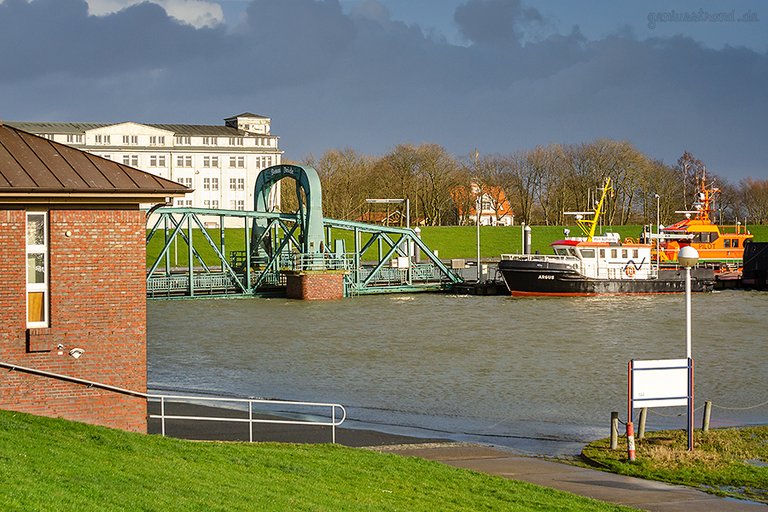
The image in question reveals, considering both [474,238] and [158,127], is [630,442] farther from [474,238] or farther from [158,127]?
[158,127]

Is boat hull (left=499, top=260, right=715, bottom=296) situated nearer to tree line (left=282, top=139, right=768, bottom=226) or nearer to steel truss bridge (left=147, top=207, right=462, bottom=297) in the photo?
steel truss bridge (left=147, top=207, right=462, bottom=297)

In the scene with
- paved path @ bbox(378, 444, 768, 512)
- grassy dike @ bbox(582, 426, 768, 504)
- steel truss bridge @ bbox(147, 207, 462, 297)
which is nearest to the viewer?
paved path @ bbox(378, 444, 768, 512)

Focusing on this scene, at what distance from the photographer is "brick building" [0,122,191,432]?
657 inches

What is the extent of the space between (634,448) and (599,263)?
165 ft

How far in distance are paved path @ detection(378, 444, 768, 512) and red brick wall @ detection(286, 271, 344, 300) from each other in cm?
4178

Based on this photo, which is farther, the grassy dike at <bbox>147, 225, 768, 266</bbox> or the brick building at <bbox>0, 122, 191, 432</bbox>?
the grassy dike at <bbox>147, 225, 768, 266</bbox>

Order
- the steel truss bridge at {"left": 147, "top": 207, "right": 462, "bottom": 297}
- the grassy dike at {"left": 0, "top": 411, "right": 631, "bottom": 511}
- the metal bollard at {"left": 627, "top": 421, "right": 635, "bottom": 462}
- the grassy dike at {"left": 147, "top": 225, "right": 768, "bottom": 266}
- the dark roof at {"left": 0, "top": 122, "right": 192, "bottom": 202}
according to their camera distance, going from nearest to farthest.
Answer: the grassy dike at {"left": 0, "top": 411, "right": 631, "bottom": 511} → the dark roof at {"left": 0, "top": 122, "right": 192, "bottom": 202} → the metal bollard at {"left": 627, "top": 421, "right": 635, "bottom": 462} → the steel truss bridge at {"left": 147, "top": 207, "right": 462, "bottom": 297} → the grassy dike at {"left": 147, "top": 225, "right": 768, "bottom": 266}

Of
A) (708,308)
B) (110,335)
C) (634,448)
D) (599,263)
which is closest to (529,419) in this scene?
(634,448)

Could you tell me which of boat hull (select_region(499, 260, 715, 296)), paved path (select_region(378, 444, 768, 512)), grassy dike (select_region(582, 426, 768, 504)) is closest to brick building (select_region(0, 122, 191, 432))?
paved path (select_region(378, 444, 768, 512))

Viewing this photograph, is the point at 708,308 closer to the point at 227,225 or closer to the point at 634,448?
the point at 634,448

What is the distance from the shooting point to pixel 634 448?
17.6 meters

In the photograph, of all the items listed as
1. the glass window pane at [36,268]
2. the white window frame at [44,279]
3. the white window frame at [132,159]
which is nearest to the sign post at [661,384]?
the white window frame at [44,279]

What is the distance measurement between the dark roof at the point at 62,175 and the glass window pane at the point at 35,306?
1574 mm

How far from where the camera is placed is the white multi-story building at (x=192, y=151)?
130 metres
